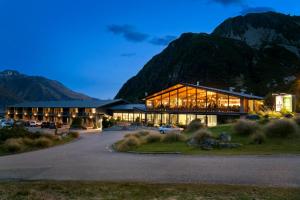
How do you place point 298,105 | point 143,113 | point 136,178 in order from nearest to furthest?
point 136,178 → point 298,105 → point 143,113

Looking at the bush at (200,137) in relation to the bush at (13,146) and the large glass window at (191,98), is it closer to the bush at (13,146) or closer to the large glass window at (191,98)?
the bush at (13,146)

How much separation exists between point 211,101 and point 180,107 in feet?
19.8

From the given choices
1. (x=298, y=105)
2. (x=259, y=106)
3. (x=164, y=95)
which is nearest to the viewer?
(x=298, y=105)

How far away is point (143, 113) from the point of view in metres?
67.2

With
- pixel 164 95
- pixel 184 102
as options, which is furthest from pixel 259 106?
pixel 164 95

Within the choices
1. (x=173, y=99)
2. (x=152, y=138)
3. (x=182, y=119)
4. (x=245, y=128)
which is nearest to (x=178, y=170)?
(x=245, y=128)

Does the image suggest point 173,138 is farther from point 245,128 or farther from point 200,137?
point 245,128

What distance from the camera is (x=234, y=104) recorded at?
51562mm

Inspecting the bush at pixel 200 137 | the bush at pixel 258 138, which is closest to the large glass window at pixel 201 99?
the bush at pixel 200 137

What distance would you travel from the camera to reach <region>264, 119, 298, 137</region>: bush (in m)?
21.5

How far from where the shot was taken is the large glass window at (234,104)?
168 feet

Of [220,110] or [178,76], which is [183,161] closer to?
[220,110]

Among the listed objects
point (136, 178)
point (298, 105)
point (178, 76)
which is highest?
point (178, 76)

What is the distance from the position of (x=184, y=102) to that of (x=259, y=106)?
12628 mm
